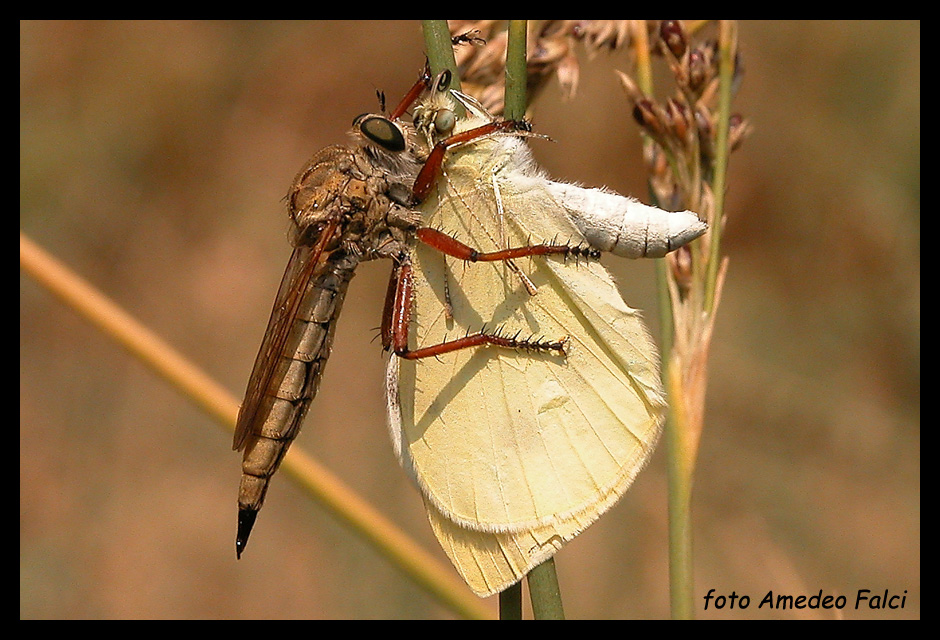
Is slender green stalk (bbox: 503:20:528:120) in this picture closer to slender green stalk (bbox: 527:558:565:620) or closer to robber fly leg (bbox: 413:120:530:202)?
robber fly leg (bbox: 413:120:530:202)

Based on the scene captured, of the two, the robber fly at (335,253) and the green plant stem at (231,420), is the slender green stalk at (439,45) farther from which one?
the green plant stem at (231,420)

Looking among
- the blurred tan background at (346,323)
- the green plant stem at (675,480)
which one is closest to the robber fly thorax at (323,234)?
the green plant stem at (675,480)

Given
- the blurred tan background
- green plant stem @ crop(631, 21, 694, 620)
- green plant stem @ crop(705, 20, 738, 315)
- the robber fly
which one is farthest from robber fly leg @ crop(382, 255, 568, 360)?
the blurred tan background

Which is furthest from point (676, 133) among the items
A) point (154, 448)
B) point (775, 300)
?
point (154, 448)

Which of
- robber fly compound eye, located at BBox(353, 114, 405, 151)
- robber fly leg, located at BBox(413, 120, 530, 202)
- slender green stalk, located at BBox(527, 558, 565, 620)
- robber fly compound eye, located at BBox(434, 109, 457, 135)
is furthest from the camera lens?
robber fly compound eye, located at BBox(353, 114, 405, 151)

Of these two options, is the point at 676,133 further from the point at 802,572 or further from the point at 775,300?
the point at 775,300
